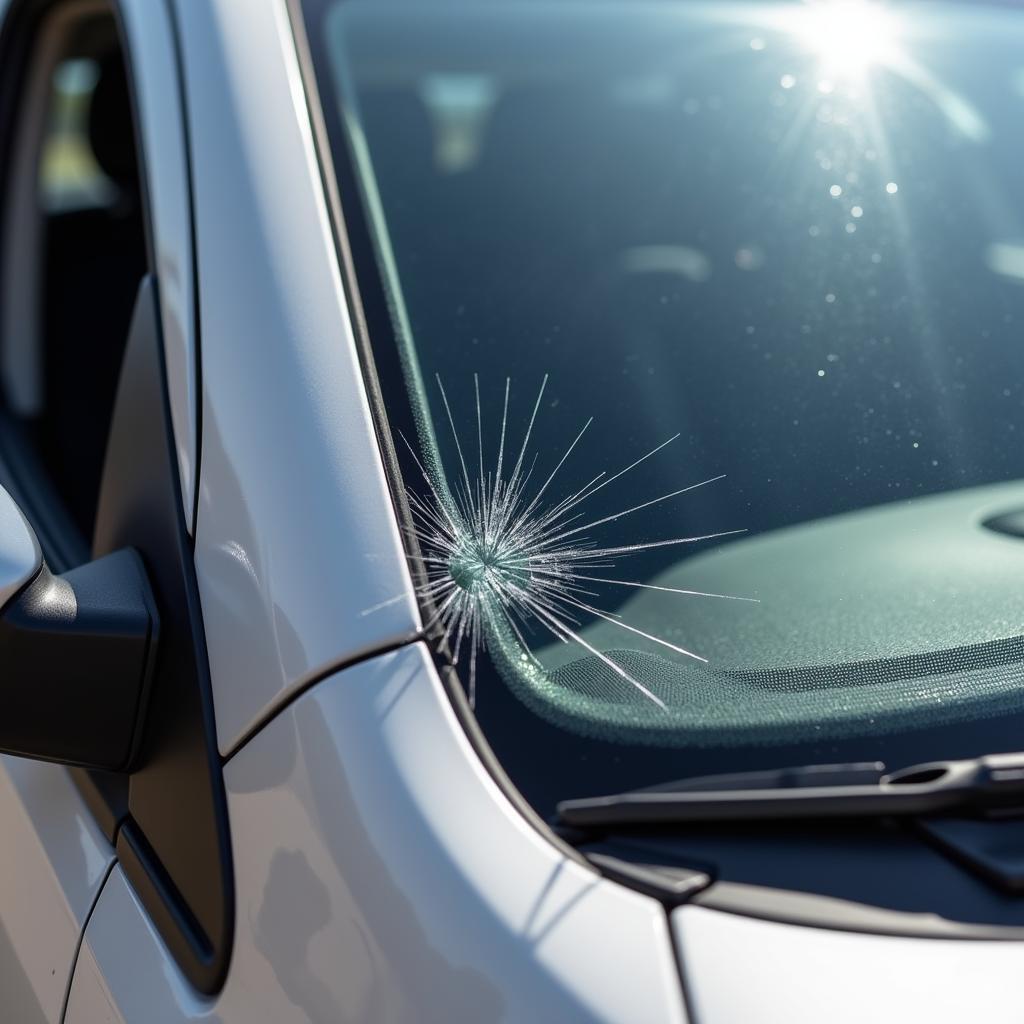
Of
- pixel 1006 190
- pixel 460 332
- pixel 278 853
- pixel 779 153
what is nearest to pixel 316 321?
pixel 460 332

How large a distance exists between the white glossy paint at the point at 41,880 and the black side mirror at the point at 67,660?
0.14 m

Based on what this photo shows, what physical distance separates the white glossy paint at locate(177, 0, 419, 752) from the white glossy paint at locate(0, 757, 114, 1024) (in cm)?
27

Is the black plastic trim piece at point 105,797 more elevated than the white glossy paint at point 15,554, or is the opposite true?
the white glossy paint at point 15,554

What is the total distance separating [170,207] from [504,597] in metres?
0.53

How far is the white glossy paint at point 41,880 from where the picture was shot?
1.16 metres

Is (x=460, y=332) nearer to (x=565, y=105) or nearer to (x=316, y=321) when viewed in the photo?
(x=316, y=321)

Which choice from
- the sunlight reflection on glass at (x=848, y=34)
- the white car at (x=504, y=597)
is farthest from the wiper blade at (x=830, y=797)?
the sunlight reflection on glass at (x=848, y=34)

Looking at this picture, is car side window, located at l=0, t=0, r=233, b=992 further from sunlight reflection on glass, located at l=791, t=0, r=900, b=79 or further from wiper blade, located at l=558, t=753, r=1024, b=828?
sunlight reflection on glass, located at l=791, t=0, r=900, b=79

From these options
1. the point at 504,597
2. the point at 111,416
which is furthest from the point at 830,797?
the point at 111,416

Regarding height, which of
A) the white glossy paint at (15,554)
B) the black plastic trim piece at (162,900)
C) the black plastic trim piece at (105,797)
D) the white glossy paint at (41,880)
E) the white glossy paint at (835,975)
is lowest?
the white glossy paint at (41,880)

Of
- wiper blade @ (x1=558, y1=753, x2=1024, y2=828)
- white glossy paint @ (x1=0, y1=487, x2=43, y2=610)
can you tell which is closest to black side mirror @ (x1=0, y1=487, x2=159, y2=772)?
white glossy paint @ (x1=0, y1=487, x2=43, y2=610)

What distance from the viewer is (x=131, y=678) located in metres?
1.09

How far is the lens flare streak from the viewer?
1.06 m

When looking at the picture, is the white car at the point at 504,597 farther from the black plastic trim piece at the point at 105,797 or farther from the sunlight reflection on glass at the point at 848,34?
the sunlight reflection on glass at the point at 848,34
